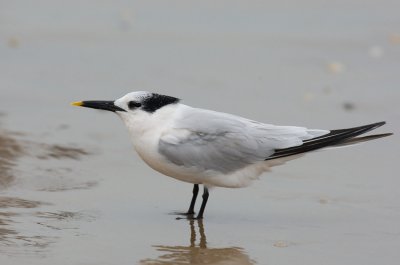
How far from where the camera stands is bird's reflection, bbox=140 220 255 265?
472 cm

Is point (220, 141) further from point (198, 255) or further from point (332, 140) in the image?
point (198, 255)

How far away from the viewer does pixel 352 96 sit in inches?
310

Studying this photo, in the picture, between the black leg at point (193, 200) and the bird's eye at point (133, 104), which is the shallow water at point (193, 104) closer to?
the black leg at point (193, 200)

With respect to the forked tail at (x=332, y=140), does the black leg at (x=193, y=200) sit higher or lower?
lower

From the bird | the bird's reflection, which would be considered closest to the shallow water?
the bird's reflection

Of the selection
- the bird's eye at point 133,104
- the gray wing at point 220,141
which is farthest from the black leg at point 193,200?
the bird's eye at point 133,104

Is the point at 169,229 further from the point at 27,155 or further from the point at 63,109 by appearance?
the point at 63,109

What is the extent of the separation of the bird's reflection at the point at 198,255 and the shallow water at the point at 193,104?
0.04ft

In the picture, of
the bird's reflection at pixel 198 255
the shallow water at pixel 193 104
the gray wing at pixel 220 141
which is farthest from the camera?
the gray wing at pixel 220 141

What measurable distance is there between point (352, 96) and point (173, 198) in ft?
7.91

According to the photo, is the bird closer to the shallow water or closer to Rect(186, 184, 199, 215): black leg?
Rect(186, 184, 199, 215): black leg

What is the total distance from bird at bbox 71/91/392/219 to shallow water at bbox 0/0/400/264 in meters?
0.24

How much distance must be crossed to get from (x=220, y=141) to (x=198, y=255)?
0.89 m

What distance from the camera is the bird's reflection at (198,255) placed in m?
4.72
